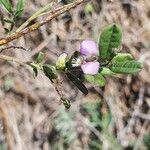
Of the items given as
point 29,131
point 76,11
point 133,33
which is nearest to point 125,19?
point 133,33

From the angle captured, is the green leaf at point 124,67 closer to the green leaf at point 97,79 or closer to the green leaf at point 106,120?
the green leaf at point 97,79

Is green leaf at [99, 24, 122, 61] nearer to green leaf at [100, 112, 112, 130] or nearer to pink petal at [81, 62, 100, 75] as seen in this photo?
pink petal at [81, 62, 100, 75]

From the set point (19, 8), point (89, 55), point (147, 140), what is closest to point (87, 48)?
point (89, 55)

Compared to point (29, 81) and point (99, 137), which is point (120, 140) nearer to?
point (99, 137)

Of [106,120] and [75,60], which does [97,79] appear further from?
[106,120]

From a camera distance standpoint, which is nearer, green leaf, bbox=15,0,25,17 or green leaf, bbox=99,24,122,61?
green leaf, bbox=99,24,122,61

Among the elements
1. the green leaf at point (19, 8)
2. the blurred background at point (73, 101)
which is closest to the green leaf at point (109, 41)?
the green leaf at point (19, 8)

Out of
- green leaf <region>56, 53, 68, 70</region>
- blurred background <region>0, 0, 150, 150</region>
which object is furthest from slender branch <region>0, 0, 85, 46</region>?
blurred background <region>0, 0, 150, 150</region>

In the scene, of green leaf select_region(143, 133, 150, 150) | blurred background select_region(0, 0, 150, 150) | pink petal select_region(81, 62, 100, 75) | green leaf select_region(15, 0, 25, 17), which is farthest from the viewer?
blurred background select_region(0, 0, 150, 150)
